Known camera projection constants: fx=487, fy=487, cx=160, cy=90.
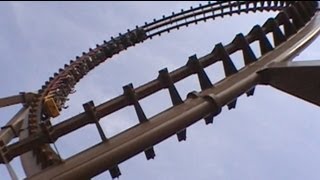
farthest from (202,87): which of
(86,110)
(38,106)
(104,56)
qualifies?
(104,56)

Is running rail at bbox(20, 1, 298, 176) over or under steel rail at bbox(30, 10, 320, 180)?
over

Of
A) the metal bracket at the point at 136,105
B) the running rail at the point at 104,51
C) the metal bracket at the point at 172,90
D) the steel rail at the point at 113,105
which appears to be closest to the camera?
the metal bracket at the point at 136,105

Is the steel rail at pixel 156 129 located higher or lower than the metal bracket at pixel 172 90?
lower

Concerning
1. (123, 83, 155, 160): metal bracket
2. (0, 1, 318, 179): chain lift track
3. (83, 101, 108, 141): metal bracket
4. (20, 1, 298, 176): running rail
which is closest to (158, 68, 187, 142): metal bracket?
(0, 1, 318, 179): chain lift track

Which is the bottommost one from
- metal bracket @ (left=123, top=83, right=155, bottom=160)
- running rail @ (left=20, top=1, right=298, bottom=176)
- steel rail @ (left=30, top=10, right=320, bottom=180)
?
steel rail @ (left=30, top=10, right=320, bottom=180)

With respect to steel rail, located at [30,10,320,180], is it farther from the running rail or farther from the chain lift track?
the running rail

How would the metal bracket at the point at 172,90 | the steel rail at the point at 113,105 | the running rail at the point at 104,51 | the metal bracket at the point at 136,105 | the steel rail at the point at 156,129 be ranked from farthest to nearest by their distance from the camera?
the running rail at the point at 104,51 → the metal bracket at the point at 172,90 → the steel rail at the point at 113,105 → the metal bracket at the point at 136,105 → the steel rail at the point at 156,129

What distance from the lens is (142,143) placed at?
14.7ft

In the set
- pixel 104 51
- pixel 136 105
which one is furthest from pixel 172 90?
pixel 104 51

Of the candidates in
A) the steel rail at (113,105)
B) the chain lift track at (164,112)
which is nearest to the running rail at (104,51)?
the chain lift track at (164,112)

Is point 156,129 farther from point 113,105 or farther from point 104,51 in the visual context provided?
point 104,51

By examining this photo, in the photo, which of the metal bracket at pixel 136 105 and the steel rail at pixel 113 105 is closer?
the metal bracket at pixel 136 105

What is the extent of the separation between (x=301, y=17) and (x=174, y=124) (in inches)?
195

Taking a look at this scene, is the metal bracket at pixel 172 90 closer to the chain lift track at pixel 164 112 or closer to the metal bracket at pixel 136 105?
the chain lift track at pixel 164 112
